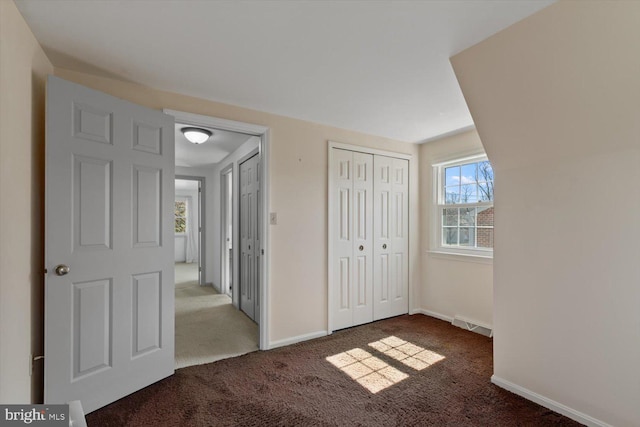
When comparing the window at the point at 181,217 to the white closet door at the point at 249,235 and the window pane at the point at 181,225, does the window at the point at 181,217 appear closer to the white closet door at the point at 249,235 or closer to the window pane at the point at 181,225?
the window pane at the point at 181,225

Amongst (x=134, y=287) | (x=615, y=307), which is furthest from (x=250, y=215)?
(x=615, y=307)

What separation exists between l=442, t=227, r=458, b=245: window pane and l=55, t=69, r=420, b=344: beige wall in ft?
5.48

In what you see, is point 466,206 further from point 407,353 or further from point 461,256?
point 407,353

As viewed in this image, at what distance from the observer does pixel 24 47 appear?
63.4 inches

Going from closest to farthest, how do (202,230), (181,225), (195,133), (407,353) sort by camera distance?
(407,353), (195,133), (202,230), (181,225)

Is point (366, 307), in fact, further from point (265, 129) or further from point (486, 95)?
point (486, 95)

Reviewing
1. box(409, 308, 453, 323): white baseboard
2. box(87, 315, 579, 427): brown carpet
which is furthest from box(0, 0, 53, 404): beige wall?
box(409, 308, 453, 323): white baseboard

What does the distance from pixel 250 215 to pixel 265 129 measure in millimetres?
1289

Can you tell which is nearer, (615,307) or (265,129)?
(615,307)

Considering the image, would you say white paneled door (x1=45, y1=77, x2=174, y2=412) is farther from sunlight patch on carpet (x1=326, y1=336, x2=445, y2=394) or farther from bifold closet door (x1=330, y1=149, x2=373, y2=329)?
bifold closet door (x1=330, y1=149, x2=373, y2=329)

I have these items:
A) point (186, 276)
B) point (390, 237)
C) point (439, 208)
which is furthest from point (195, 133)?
point (186, 276)

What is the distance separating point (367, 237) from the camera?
11.9ft

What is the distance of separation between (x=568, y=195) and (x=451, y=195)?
72.8 inches

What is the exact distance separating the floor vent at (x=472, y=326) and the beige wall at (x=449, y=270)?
0.04 metres
